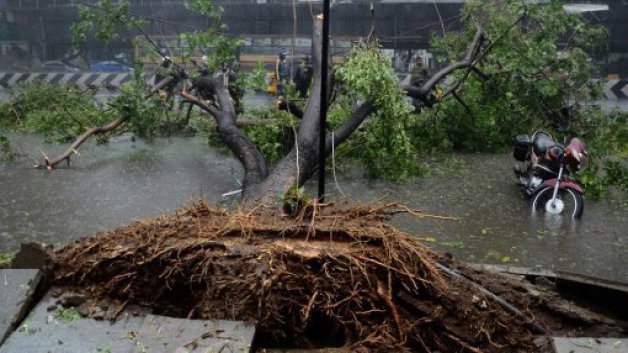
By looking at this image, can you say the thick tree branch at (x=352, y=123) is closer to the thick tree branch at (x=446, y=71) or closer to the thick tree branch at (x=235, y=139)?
the thick tree branch at (x=235, y=139)

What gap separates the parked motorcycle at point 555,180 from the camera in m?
6.49

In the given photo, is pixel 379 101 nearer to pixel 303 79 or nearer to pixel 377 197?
pixel 377 197

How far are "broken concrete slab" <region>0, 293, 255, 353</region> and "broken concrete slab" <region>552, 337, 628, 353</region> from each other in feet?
5.28

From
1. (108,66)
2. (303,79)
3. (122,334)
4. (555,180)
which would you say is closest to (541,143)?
(555,180)

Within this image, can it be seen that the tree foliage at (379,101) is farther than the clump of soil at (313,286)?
Yes

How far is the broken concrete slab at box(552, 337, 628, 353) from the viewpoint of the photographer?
10.6 feet

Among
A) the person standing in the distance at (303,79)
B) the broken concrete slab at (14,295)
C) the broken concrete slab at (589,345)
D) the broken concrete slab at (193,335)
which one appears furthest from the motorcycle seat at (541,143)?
the person standing in the distance at (303,79)

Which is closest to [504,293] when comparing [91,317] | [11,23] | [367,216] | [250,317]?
[367,216]

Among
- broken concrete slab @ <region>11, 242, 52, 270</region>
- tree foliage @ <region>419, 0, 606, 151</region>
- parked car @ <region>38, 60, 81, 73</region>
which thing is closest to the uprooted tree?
tree foliage @ <region>419, 0, 606, 151</region>

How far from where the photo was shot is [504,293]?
3.70 meters

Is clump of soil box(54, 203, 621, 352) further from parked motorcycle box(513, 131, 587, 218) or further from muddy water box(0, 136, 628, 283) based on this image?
parked motorcycle box(513, 131, 587, 218)

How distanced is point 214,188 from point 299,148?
4.41 feet

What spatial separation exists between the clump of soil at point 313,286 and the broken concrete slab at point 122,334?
153 millimetres

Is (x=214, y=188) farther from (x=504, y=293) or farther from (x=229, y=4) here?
(x=229, y=4)
